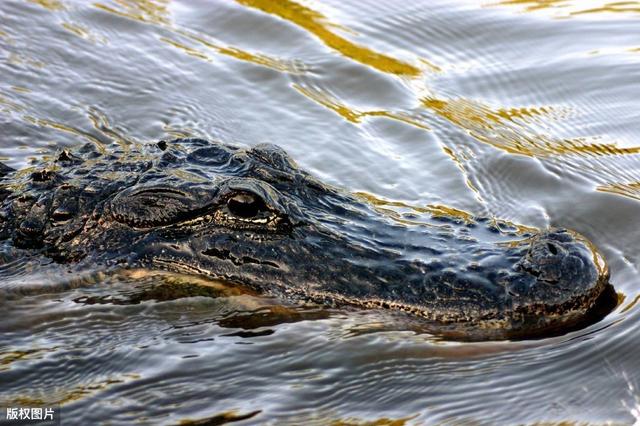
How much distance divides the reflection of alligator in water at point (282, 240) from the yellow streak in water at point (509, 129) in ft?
6.62

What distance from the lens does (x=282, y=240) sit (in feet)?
16.4

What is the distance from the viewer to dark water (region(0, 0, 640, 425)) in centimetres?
434

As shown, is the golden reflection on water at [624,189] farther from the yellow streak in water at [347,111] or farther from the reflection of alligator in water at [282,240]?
the yellow streak in water at [347,111]

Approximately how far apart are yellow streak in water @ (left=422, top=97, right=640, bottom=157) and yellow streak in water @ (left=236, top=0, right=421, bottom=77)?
715mm

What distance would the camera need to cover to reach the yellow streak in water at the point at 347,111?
24.6ft

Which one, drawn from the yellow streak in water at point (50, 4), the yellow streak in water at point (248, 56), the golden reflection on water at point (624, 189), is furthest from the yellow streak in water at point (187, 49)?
the golden reflection on water at point (624, 189)

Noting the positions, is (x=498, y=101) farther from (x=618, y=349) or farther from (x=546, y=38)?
(x=618, y=349)

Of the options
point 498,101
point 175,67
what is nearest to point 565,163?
point 498,101

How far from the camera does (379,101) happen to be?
25.8ft

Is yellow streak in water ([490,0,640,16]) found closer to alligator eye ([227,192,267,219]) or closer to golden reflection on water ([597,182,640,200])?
golden reflection on water ([597,182,640,200])

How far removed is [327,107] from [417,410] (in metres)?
4.07

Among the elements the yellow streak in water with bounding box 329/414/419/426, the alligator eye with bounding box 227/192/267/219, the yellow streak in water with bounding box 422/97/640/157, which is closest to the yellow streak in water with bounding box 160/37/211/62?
the yellow streak in water with bounding box 422/97/640/157

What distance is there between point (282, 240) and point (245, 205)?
0.93 ft

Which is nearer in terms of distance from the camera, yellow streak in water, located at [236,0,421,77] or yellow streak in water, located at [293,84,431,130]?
yellow streak in water, located at [293,84,431,130]
